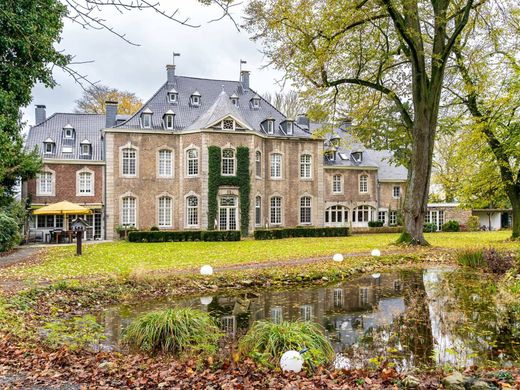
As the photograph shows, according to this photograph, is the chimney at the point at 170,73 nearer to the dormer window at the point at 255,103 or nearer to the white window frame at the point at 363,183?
the dormer window at the point at 255,103

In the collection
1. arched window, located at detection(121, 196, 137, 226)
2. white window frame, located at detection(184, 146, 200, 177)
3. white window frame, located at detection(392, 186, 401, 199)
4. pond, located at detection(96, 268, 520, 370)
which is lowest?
pond, located at detection(96, 268, 520, 370)

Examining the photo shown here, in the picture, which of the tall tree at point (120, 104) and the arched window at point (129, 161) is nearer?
the arched window at point (129, 161)

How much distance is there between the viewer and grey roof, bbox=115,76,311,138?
29.3 metres

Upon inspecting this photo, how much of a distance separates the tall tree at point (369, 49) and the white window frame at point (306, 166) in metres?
11.1

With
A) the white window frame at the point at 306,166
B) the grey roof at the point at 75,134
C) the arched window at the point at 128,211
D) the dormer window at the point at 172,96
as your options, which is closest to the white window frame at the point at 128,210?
the arched window at the point at 128,211

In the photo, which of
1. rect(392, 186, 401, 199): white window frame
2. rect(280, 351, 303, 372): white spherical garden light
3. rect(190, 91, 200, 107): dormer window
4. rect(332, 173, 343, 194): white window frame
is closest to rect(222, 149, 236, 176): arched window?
rect(190, 91, 200, 107): dormer window

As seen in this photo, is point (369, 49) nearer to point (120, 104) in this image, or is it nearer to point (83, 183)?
point (83, 183)

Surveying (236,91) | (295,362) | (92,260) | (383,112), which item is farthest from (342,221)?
(295,362)

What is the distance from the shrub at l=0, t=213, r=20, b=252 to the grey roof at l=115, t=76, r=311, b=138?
33.3ft

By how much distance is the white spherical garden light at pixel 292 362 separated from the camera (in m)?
5.02

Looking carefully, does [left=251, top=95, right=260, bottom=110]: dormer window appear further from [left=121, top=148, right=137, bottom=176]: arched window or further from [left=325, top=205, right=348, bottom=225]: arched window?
[left=325, top=205, right=348, bottom=225]: arched window

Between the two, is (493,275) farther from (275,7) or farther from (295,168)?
(295,168)

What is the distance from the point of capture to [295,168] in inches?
1294

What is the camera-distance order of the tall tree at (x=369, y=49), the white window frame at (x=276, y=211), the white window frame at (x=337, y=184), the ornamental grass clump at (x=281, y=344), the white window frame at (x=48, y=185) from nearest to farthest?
the ornamental grass clump at (x=281, y=344)
the tall tree at (x=369, y=49)
the white window frame at (x=48, y=185)
the white window frame at (x=276, y=211)
the white window frame at (x=337, y=184)
